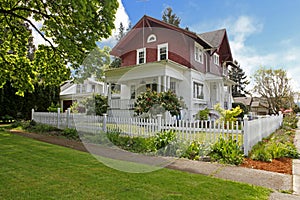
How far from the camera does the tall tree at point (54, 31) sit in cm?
877

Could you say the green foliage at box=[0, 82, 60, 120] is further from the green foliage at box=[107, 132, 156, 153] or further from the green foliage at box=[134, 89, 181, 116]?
the green foliage at box=[107, 132, 156, 153]

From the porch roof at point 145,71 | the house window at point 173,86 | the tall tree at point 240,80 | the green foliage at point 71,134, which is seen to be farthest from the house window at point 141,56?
the tall tree at point 240,80

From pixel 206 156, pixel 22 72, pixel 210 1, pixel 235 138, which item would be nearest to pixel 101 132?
pixel 206 156

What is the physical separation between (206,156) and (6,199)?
489 cm

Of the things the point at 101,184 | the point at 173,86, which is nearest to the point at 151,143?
the point at 101,184

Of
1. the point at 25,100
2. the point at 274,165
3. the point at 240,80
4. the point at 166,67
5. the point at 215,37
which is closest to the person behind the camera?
the point at 274,165

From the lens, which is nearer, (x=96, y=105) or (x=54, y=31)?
(x=54, y=31)

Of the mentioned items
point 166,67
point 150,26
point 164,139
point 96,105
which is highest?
point 150,26

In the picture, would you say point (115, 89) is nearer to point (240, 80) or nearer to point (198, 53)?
point (198, 53)

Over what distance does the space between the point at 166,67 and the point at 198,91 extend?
203 inches

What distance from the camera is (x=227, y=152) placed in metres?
5.82

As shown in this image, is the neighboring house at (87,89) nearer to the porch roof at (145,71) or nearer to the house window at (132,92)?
the porch roof at (145,71)

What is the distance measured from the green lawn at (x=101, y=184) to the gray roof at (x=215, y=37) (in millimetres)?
19244

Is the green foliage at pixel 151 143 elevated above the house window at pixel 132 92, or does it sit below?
below
